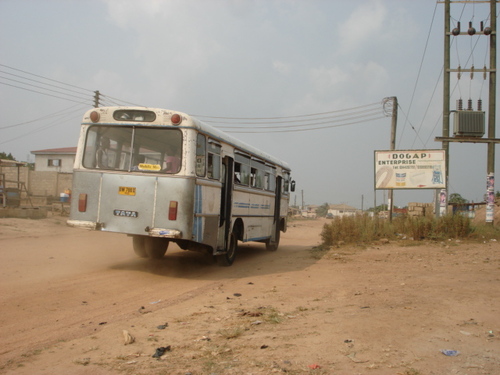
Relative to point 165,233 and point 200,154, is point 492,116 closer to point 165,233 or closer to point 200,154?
point 200,154

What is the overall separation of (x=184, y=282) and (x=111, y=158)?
9.00 feet

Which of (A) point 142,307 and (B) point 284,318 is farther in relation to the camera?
(A) point 142,307

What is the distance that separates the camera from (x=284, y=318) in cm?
573

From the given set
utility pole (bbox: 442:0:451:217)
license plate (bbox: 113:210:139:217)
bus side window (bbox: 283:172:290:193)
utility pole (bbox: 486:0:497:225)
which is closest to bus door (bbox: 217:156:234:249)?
license plate (bbox: 113:210:139:217)

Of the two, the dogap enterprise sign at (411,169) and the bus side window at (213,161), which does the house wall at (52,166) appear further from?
the bus side window at (213,161)

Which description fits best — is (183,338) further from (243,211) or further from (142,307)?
(243,211)

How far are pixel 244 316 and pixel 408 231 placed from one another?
1182cm

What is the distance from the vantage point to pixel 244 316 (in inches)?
231

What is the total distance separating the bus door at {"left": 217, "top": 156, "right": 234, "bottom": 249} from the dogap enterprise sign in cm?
912

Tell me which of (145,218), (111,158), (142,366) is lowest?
(142,366)

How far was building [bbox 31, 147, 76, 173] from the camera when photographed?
4562 cm

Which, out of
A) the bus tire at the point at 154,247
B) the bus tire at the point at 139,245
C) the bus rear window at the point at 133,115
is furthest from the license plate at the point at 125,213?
the bus tire at the point at 139,245

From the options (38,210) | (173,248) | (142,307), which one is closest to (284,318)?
(142,307)

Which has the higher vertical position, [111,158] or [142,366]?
[111,158]
